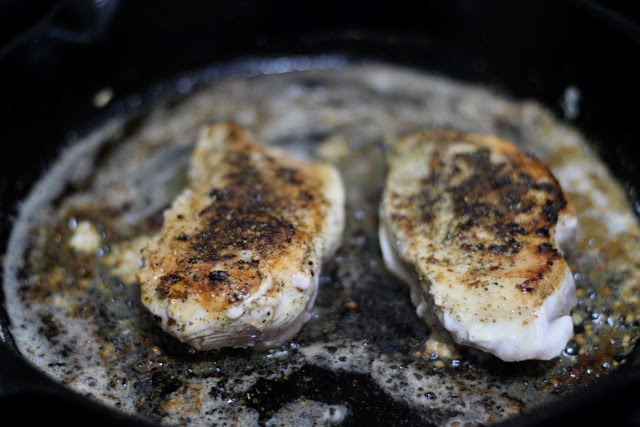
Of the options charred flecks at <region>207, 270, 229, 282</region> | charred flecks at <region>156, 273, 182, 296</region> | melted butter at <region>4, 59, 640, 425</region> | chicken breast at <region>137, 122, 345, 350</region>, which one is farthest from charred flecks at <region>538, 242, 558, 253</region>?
charred flecks at <region>156, 273, 182, 296</region>

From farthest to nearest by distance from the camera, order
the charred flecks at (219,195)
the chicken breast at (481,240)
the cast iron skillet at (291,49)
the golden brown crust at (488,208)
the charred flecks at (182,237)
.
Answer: the cast iron skillet at (291,49) < the charred flecks at (219,195) < the charred flecks at (182,237) < the golden brown crust at (488,208) < the chicken breast at (481,240)

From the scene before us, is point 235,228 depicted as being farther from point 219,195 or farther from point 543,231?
point 543,231

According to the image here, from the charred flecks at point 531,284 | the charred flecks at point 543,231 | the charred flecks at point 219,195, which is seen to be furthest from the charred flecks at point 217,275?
the charred flecks at point 543,231

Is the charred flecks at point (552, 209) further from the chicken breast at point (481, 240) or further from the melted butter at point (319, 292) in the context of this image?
the melted butter at point (319, 292)

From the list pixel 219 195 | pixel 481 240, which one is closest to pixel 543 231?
pixel 481 240

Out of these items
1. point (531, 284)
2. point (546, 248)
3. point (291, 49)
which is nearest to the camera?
point (531, 284)

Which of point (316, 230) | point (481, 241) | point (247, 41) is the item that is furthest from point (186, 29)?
point (481, 241)

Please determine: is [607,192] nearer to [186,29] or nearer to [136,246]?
[136,246]
